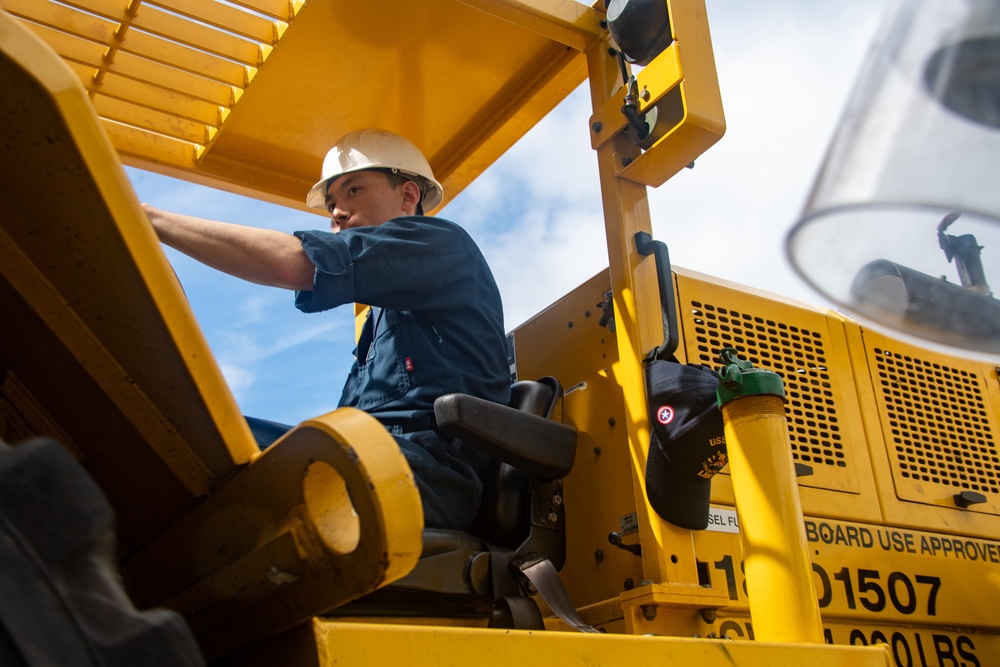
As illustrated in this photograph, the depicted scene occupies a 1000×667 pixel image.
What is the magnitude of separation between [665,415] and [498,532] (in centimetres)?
45

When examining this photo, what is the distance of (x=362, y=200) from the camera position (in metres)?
2.64

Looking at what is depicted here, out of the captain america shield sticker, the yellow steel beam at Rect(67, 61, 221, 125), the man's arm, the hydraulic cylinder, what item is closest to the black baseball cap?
the captain america shield sticker

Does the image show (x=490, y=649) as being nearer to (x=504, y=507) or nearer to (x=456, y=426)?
(x=456, y=426)

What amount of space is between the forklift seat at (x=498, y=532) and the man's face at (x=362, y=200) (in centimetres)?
70

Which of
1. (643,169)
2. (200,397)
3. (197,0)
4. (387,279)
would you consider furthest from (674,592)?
(197,0)

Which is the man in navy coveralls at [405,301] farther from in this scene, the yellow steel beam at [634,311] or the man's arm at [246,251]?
the yellow steel beam at [634,311]

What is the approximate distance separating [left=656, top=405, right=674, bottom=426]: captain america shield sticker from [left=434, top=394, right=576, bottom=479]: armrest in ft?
0.65

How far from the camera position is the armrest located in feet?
6.34

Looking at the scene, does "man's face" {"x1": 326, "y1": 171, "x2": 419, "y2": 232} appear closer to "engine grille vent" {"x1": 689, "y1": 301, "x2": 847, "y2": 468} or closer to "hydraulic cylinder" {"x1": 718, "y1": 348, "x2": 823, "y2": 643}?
"engine grille vent" {"x1": 689, "y1": 301, "x2": 847, "y2": 468}

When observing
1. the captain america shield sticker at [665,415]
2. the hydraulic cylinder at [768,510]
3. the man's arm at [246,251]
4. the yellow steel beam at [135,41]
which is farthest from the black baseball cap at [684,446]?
the yellow steel beam at [135,41]

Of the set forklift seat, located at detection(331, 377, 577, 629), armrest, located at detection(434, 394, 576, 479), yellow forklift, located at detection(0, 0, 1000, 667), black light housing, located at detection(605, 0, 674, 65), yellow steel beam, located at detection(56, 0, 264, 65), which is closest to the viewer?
yellow forklift, located at detection(0, 0, 1000, 667)

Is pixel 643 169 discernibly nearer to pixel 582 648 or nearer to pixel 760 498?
pixel 760 498

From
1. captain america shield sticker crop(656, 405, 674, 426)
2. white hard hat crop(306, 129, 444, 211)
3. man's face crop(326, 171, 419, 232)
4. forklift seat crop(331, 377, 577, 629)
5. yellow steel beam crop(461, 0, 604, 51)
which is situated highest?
yellow steel beam crop(461, 0, 604, 51)

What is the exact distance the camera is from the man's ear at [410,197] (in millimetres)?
2756
